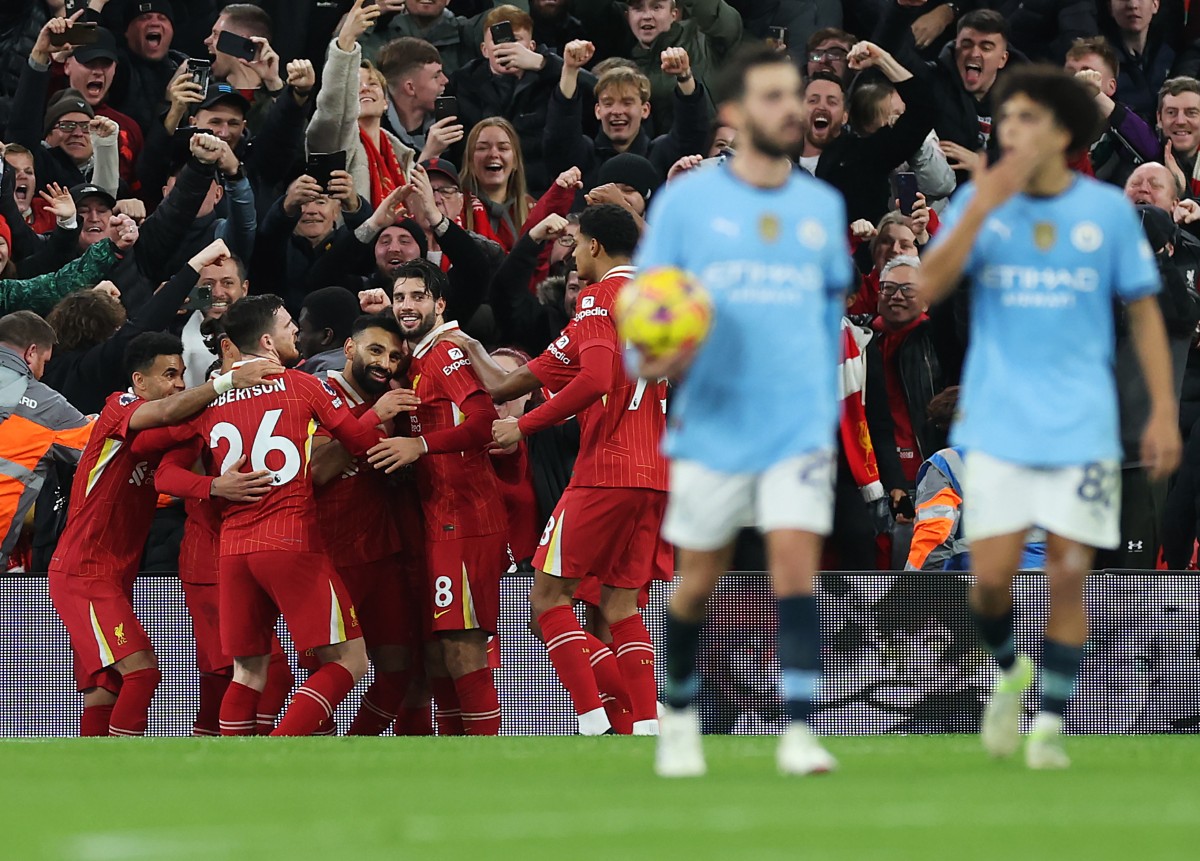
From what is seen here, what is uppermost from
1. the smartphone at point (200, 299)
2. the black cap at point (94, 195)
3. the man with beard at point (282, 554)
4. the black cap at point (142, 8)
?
the black cap at point (142, 8)

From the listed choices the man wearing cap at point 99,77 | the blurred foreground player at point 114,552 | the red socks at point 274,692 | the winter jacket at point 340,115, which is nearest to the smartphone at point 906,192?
the winter jacket at point 340,115

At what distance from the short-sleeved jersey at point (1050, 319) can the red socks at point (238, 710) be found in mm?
4401

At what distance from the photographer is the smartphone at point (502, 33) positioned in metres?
14.1

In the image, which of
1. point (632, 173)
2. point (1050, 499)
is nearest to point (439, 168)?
point (632, 173)

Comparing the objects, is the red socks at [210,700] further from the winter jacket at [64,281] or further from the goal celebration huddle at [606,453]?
the winter jacket at [64,281]

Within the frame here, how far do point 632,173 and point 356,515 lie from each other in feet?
10.1

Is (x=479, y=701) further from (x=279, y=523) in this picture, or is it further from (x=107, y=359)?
Result: (x=107, y=359)

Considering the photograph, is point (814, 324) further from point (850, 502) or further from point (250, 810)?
point (850, 502)

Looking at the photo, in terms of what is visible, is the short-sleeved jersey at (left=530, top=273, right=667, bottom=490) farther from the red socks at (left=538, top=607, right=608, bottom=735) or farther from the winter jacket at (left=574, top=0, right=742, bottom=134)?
the winter jacket at (left=574, top=0, right=742, bottom=134)

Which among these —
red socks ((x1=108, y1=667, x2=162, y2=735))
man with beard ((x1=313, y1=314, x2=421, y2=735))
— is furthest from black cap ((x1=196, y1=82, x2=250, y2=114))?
red socks ((x1=108, y1=667, x2=162, y2=735))

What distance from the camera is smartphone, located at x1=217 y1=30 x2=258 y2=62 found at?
1344 cm

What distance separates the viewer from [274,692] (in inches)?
397

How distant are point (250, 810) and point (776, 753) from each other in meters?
2.37

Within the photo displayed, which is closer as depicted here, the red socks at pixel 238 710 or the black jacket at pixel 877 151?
the red socks at pixel 238 710
